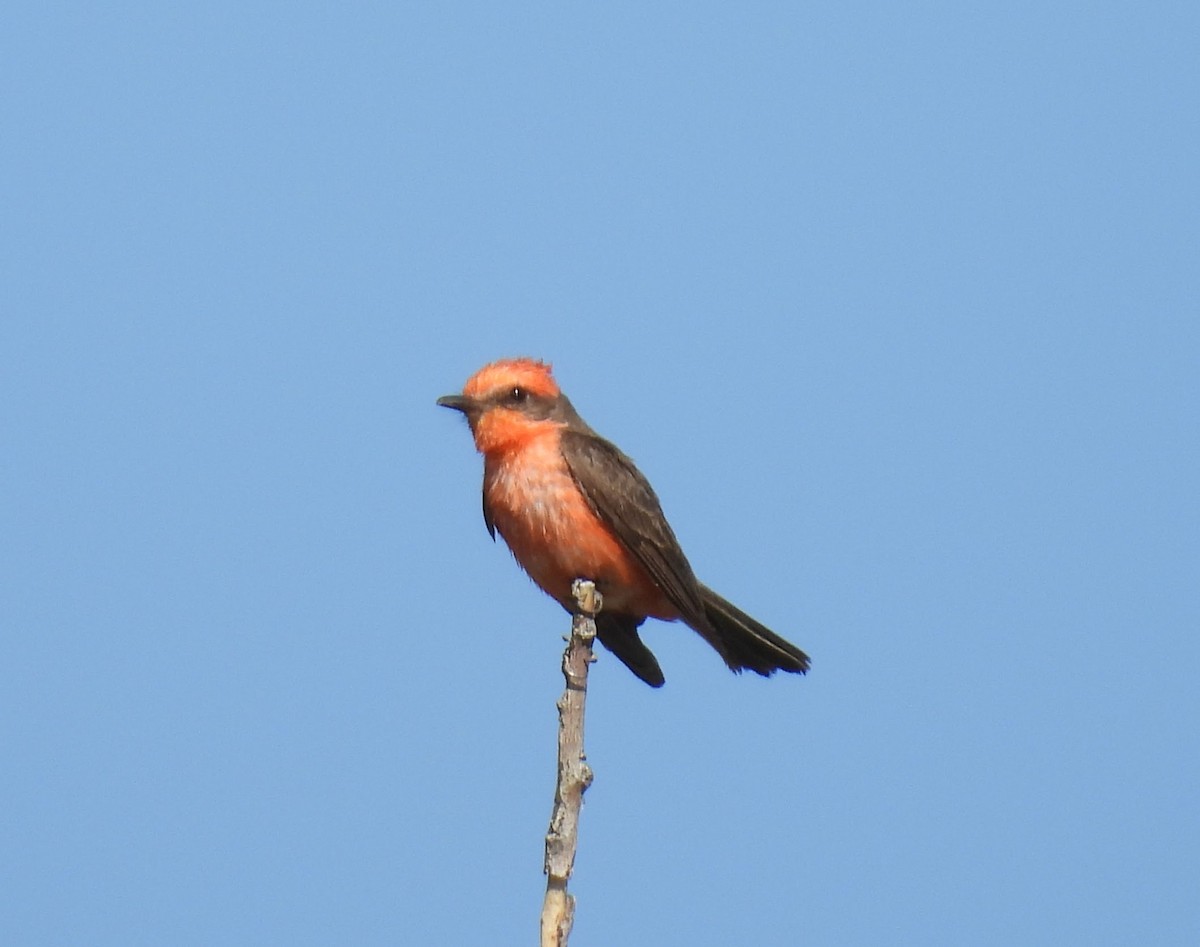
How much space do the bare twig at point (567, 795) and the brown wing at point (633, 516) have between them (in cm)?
120

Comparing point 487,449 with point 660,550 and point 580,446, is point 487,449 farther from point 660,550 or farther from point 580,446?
point 660,550

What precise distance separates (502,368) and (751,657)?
1.56 metres

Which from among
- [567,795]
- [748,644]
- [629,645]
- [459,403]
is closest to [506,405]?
[459,403]

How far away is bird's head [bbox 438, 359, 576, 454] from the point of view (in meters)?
6.85

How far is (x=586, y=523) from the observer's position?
6707 mm

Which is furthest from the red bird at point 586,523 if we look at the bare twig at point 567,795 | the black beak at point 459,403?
the bare twig at point 567,795

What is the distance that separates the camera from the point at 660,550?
6828 millimetres

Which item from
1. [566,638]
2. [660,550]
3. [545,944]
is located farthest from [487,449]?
[545,944]

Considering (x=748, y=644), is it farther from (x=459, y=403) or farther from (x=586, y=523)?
(x=459, y=403)

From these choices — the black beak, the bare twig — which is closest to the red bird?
the black beak

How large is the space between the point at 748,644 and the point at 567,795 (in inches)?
93.8

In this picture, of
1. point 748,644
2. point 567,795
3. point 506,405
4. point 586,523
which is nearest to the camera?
point 567,795

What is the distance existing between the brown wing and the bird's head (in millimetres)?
151

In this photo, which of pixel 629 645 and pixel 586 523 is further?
pixel 629 645
